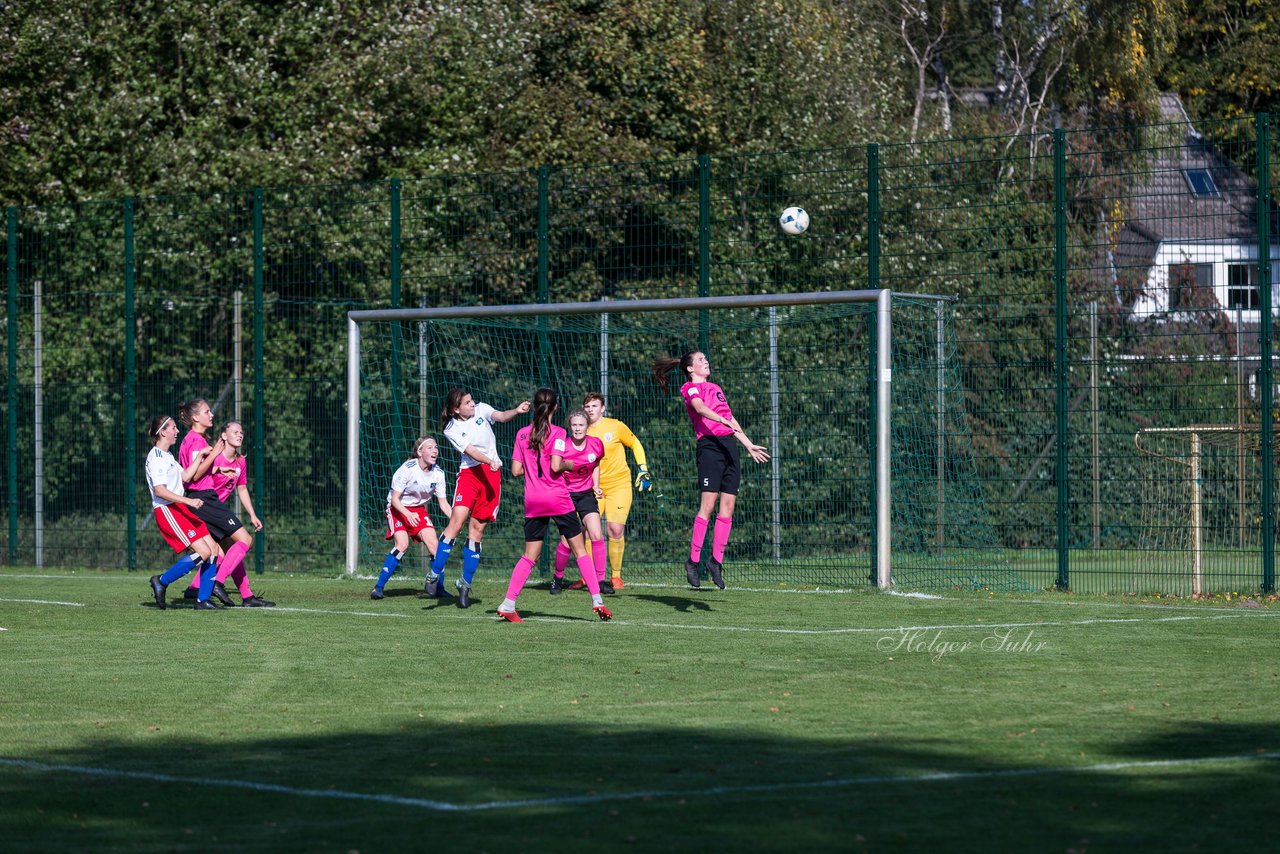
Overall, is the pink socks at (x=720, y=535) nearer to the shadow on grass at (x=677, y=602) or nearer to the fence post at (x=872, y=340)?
the shadow on grass at (x=677, y=602)

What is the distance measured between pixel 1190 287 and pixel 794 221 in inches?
144

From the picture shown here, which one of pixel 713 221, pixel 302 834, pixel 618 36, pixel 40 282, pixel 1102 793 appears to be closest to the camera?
pixel 302 834

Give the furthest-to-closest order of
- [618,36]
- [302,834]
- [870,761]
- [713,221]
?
1. [618,36]
2. [713,221]
3. [870,761]
4. [302,834]

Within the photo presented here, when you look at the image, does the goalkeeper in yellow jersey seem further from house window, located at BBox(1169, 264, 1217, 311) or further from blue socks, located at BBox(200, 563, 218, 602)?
house window, located at BBox(1169, 264, 1217, 311)

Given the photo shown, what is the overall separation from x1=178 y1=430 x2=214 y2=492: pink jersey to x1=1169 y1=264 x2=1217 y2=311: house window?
8.67 meters

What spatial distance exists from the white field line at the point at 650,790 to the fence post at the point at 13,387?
15.0 metres

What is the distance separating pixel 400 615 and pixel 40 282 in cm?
1048

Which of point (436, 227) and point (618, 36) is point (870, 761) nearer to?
point (436, 227)

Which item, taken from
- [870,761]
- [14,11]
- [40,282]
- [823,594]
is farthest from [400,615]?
[14,11]

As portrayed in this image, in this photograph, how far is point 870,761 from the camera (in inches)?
301

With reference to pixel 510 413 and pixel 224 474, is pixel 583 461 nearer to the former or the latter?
pixel 510 413

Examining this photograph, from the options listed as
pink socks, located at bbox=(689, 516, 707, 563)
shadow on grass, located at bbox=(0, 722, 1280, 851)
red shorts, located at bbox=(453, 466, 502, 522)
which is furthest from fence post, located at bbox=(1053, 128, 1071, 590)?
shadow on grass, located at bbox=(0, 722, 1280, 851)

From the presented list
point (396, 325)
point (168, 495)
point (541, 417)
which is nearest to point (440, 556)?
point (168, 495)

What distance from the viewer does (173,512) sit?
15250 millimetres
